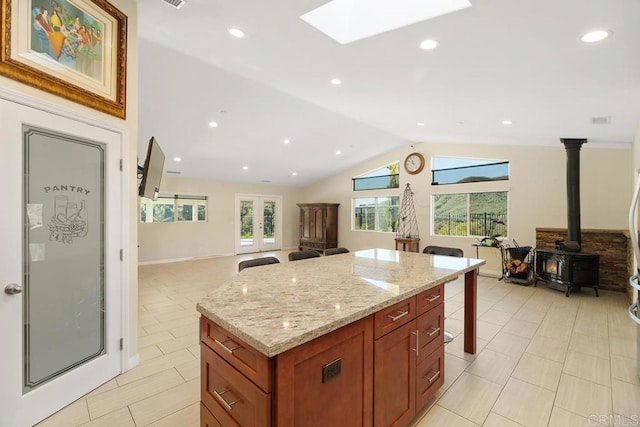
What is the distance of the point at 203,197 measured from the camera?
8.32 m

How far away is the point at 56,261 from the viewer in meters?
1.97

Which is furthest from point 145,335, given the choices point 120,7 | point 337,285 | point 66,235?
point 120,7

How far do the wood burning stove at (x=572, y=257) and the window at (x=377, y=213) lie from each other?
3.70m

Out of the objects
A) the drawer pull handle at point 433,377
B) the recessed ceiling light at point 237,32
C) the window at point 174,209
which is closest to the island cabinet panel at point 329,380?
the drawer pull handle at point 433,377

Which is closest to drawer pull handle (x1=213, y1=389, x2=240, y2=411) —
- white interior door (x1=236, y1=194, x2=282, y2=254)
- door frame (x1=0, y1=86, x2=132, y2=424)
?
door frame (x1=0, y1=86, x2=132, y2=424)

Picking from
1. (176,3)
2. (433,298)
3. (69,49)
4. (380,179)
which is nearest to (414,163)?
(380,179)

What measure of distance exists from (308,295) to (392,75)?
2.51 m

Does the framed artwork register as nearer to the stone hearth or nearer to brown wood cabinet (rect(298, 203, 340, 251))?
the stone hearth

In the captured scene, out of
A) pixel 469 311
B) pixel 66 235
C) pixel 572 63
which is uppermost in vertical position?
pixel 572 63

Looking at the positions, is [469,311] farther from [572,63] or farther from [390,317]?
[572,63]

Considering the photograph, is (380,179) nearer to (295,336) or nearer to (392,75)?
(392,75)

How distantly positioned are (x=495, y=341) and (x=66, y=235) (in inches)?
154

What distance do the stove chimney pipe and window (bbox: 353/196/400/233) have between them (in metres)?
3.77

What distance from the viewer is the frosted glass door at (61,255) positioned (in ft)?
6.00
